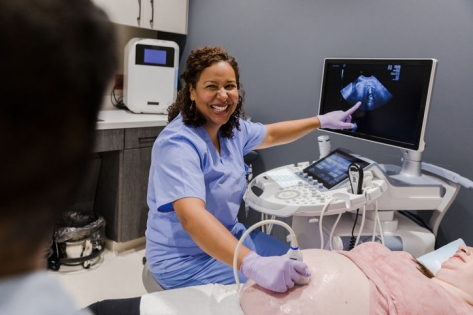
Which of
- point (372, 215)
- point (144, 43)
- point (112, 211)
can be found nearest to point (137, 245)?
point (112, 211)

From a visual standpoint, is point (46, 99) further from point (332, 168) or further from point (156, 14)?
point (156, 14)

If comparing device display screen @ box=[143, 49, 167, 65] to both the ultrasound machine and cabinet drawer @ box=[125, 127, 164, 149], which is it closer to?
cabinet drawer @ box=[125, 127, 164, 149]

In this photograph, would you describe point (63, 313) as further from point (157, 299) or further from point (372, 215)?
point (372, 215)

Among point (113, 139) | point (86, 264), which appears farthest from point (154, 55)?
point (86, 264)

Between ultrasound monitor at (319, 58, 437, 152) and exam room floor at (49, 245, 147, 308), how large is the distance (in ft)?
4.90

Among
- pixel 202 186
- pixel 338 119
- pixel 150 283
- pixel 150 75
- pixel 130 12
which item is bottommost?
pixel 150 283

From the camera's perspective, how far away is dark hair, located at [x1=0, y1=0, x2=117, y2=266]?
25cm

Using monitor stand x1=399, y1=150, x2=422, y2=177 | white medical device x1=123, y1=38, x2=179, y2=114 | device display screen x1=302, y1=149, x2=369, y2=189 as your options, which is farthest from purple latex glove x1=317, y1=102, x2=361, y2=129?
white medical device x1=123, y1=38, x2=179, y2=114

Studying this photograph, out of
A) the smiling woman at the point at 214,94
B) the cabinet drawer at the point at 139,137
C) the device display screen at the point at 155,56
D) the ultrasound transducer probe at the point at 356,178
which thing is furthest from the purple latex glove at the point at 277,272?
the device display screen at the point at 155,56

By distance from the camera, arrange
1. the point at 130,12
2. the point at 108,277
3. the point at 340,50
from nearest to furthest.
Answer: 1. the point at 340,50
2. the point at 108,277
3. the point at 130,12

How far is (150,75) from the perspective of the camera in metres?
2.79

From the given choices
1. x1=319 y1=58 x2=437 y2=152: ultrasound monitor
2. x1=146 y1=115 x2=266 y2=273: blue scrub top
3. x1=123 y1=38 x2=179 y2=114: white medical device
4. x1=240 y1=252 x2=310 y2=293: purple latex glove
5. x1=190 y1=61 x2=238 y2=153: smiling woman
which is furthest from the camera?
x1=123 y1=38 x2=179 y2=114: white medical device

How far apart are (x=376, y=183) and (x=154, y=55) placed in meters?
1.88

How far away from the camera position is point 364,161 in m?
1.63
